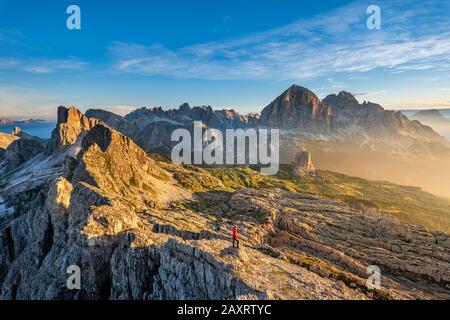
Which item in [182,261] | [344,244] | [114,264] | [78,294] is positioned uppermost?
[182,261]

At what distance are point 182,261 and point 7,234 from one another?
108121mm

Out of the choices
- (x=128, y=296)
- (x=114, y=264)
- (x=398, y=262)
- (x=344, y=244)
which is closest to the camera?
(x=128, y=296)

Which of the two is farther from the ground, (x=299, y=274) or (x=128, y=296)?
(x=299, y=274)

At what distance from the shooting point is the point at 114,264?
212 feet

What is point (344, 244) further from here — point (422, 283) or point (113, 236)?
point (113, 236)

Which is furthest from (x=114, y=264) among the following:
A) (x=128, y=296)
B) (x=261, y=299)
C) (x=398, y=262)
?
(x=398, y=262)

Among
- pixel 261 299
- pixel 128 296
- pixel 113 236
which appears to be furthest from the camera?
pixel 113 236

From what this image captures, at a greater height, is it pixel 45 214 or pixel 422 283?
pixel 45 214

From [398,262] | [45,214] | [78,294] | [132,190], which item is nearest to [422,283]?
[398,262]

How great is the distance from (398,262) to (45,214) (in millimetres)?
126635

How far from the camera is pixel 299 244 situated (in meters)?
121

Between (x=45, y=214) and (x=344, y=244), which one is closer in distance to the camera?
(x=45, y=214)
